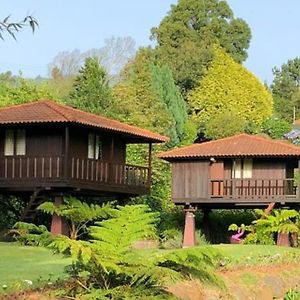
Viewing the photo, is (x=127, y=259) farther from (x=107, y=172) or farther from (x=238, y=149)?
(x=238, y=149)

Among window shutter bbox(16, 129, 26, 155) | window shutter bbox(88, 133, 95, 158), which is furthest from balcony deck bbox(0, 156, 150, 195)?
window shutter bbox(88, 133, 95, 158)

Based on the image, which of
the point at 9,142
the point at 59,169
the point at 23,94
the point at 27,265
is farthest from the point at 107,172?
the point at 23,94

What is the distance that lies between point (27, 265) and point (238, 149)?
16.6 m

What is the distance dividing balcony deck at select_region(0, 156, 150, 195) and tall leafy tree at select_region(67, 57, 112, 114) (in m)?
14.9

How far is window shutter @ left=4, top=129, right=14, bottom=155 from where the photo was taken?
29750 millimetres

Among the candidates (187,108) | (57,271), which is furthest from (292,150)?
(187,108)

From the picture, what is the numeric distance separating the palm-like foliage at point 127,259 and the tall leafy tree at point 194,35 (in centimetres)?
4821

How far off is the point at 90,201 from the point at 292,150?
27.2 ft

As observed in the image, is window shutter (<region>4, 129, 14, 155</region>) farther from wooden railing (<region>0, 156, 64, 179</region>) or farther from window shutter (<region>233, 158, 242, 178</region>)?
window shutter (<region>233, 158, 242, 178</region>)

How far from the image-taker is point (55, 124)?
28.2 m

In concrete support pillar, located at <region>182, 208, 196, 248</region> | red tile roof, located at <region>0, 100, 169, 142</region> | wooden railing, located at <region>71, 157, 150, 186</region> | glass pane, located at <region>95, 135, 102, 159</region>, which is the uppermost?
red tile roof, located at <region>0, 100, 169, 142</region>

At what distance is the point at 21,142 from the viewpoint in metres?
29.7

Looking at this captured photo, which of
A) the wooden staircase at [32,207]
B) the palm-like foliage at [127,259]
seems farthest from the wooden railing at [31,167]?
the palm-like foliage at [127,259]

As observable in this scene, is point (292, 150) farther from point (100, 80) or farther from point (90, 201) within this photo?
point (100, 80)
